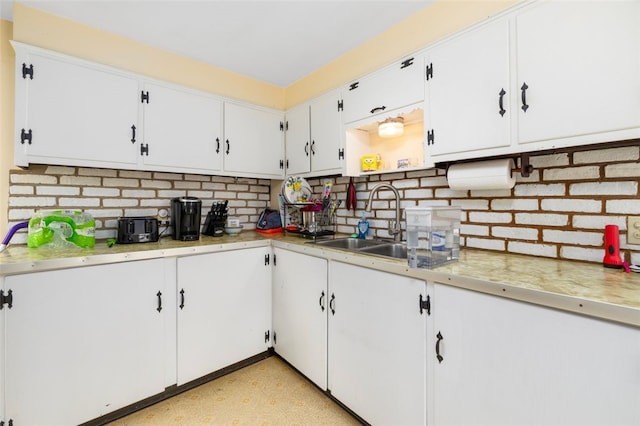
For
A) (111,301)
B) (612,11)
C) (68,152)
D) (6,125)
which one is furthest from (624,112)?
(6,125)

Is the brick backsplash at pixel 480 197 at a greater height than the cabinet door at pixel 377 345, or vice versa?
the brick backsplash at pixel 480 197

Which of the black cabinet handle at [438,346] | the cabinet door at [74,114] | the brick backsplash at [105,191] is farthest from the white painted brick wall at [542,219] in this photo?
the cabinet door at [74,114]

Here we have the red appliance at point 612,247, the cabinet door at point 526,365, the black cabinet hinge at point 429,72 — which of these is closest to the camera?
the cabinet door at point 526,365

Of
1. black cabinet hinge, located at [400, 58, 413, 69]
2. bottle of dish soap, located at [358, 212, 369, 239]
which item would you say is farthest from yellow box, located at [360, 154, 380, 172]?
black cabinet hinge, located at [400, 58, 413, 69]

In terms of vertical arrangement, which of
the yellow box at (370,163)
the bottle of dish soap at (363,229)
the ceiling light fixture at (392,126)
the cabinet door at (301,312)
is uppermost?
the ceiling light fixture at (392,126)

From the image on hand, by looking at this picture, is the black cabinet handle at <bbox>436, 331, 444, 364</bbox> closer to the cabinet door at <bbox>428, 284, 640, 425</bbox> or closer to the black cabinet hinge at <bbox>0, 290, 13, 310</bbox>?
the cabinet door at <bbox>428, 284, 640, 425</bbox>

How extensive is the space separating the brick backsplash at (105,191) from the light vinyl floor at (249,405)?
1372mm

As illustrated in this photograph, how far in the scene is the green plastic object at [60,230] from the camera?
1.79 m

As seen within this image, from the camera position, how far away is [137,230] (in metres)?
2.05

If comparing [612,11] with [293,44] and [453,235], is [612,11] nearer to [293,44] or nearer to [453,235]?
[453,235]

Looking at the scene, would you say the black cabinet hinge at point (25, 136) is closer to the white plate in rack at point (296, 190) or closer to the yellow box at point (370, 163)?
the white plate in rack at point (296, 190)

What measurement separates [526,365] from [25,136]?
9.34ft

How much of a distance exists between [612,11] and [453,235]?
109cm

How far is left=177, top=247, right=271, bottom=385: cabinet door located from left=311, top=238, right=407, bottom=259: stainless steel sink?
59 centimetres
